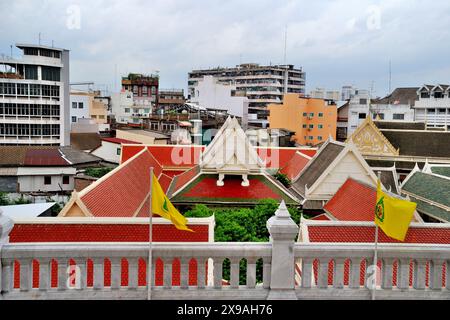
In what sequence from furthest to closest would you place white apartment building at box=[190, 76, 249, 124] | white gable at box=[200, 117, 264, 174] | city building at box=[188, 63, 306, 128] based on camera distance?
city building at box=[188, 63, 306, 128]
white apartment building at box=[190, 76, 249, 124]
white gable at box=[200, 117, 264, 174]

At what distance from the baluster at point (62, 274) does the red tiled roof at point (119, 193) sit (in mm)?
6580

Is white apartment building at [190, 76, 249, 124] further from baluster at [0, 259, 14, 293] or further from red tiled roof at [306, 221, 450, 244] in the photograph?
baluster at [0, 259, 14, 293]

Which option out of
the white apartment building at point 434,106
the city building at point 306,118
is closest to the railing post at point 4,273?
the white apartment building at point 434,106

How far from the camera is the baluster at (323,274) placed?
738 cm

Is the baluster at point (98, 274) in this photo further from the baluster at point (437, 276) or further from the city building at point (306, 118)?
the city building at point (306, 118)

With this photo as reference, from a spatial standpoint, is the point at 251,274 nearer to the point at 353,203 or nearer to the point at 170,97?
the point at 353,203

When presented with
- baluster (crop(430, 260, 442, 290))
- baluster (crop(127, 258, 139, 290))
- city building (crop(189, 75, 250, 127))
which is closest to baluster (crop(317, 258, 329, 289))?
baluster (crop(430, 260, 442, 290))

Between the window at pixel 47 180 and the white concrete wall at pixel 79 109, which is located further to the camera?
the white concrete wall at pixel 79 109

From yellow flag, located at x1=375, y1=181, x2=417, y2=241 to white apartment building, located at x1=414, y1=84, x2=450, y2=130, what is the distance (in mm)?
51304

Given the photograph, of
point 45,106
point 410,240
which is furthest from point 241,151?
point 45,106

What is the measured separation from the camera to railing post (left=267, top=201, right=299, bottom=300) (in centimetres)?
721

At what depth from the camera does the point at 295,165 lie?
3012 cm

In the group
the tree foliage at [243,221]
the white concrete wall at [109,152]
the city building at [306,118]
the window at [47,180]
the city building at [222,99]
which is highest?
the city building at [222,99]

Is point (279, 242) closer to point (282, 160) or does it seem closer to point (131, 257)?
point (131, 257)
